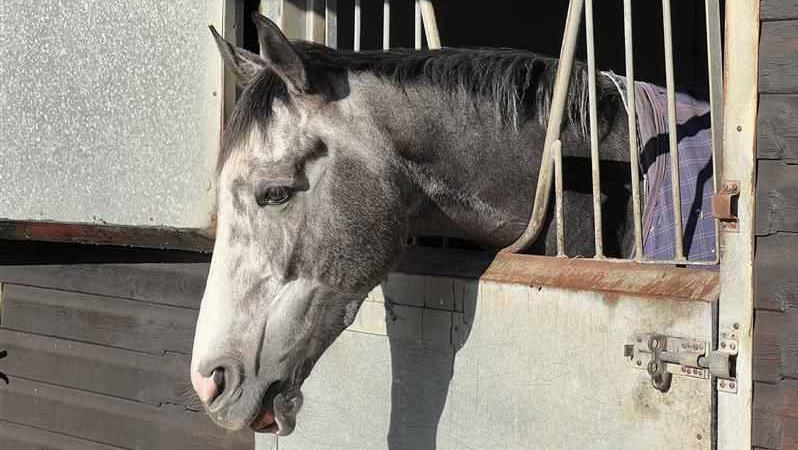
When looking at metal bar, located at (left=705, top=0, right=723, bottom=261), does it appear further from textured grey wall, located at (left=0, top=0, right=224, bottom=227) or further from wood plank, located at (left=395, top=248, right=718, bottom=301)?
textured grey wall, located at (left=0, top=0, right=224, bottom=227)

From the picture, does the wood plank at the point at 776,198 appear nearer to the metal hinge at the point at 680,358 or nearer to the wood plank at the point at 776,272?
the wood plank at the point at 776,272

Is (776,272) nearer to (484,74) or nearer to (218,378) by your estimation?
(484,74)

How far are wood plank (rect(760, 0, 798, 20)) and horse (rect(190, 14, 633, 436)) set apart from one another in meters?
0.74

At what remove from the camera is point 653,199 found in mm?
2750

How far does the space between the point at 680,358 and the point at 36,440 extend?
3409 mm

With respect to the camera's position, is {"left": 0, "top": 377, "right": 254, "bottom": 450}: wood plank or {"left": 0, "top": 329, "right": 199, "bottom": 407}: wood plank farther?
{"left": 0, "top": 329, "right": 199, "bottom": 407}: wood plank

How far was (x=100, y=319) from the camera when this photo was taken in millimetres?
4508

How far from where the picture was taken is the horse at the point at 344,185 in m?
2.59

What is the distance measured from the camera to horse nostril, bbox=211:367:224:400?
2.54 m

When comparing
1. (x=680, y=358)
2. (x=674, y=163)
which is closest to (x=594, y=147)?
(x=674, y=163)

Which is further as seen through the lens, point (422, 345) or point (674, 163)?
point (422, 345)

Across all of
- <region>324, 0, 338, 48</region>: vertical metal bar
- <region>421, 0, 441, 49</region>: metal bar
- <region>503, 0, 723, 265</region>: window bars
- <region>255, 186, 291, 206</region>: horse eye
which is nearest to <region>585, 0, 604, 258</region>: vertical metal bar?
<region>503, 0, 723, 265</region>: window bars

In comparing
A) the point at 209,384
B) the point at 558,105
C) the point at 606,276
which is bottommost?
the point at 209,384

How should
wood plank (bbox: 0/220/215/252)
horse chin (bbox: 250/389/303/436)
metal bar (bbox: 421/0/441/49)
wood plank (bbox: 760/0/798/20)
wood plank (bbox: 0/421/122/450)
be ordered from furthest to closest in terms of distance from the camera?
wood plank (bbox: 0/421/122/450) < wood plank (bbox: 0/220/215/252) < metal bar (bbox: 421/0/441/49) < horse chin (bbox: 250/389/303/436) < wood plank (bbox: 760/0/798/20)
